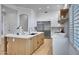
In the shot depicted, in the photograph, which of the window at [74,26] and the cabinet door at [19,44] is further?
the cabinet door at [19,44]

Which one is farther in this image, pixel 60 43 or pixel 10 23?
pixel 60 43

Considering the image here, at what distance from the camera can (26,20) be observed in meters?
2.07

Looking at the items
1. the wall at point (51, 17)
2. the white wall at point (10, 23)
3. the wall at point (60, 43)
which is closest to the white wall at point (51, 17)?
the wall at point (51, 17)

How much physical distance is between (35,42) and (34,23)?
540 millimetres

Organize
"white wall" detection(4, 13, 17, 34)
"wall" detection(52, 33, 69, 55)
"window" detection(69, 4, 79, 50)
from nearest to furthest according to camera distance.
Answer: "window" detection(69, 4, 79, 50), "white wall" detection(4, 13, 17, 34), "wall" detection(52, 33, 69, 55)

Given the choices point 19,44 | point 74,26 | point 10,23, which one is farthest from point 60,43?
Result: point 10,23

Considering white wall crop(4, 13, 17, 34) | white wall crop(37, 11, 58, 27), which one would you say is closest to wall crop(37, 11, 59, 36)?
white wall crop(37, 11, 58, 27)

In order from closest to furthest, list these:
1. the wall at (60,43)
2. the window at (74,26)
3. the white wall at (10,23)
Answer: the window at (74,26), the white wall at (10,23), the wall at (60,43)

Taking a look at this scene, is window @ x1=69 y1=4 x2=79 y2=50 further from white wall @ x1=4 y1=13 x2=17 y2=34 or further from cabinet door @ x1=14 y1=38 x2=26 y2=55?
white wall @ x1=4 y1=13 x2=17 y2=34

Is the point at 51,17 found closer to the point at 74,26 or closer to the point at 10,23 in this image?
the point at 74,26

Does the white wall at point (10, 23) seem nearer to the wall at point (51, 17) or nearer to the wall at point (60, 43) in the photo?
the wall at point (51, 17)

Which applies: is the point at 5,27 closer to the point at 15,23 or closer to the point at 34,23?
the point at 15,23
